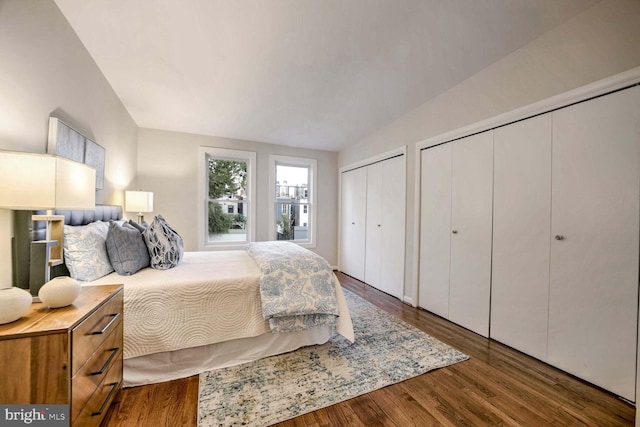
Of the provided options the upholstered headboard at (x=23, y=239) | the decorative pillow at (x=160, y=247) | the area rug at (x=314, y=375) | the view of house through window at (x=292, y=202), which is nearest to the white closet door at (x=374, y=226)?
the view of house through window at (x=292, y=202)

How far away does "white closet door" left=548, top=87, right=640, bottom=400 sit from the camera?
156 centimetres

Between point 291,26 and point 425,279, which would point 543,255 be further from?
point 291,26

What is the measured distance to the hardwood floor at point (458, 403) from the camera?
141cm

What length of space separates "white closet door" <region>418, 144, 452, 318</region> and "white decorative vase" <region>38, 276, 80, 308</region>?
2995 mm

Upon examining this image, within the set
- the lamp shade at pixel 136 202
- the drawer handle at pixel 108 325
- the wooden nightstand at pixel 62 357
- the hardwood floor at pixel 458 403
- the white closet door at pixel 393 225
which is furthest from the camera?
the white closet door at pixel 393 225

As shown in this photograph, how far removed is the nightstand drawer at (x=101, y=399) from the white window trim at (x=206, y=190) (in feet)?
8.83

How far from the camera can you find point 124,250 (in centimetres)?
184

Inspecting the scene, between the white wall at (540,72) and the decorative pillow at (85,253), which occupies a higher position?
the white wall at (540,72)

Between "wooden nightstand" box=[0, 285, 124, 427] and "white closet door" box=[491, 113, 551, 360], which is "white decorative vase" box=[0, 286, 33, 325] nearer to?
"wooden nightstand" box=[0, 285, 124, 427]

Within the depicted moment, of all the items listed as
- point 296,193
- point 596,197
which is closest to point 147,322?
point 596,197

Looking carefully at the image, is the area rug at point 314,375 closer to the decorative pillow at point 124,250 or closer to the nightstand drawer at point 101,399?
the nightstand drawer at point 101,399

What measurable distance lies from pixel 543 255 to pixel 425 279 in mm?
1246

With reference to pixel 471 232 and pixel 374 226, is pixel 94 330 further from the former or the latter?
pixel 374 226

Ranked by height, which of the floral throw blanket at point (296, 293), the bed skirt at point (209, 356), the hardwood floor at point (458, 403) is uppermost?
the floral throw blanket at point (296, 293)
